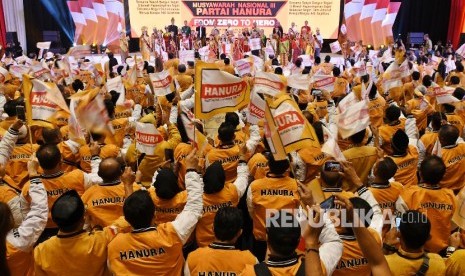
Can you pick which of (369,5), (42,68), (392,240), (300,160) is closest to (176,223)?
(392,240)

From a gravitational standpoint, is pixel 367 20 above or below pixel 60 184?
above

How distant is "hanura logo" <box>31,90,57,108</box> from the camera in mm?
4730

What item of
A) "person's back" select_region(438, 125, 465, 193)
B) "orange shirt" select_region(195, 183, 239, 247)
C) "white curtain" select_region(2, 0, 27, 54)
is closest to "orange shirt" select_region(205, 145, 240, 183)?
"orange shirt" select_region(195, 183, 239, 247)

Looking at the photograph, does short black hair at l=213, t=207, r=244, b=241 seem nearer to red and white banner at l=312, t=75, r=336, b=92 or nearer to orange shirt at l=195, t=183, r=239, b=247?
orange shirt at l=195, t=183, r=239, b=247

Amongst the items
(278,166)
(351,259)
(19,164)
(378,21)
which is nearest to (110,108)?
(19,164)

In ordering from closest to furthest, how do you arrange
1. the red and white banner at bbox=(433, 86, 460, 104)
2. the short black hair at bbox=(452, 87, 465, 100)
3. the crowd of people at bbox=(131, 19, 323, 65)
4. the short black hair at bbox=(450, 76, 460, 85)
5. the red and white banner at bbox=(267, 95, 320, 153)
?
the red and white banner at bbox=(267, 95, 320, 153)
the red and white banner at bbox=(433, 86, 460, 104)
the short black hair at bbox=(452, 87, 465, 100)
the short black hair at bbox=(450, 76, 460, 85)
the crowd of people at bbox=(131, 19, 323, 65)

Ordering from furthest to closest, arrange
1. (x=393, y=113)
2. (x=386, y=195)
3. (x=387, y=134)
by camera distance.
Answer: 1. (x=393, y=113)
2. (x=387, y=134)
3. (x=386, y=195)

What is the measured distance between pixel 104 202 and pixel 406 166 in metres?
2.94

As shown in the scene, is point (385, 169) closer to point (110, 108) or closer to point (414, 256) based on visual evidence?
point (414, 256)

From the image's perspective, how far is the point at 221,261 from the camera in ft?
9.29

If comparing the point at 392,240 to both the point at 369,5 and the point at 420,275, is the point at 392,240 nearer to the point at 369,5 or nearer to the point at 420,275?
the point at 420,275

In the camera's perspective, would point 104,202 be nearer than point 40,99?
Yes

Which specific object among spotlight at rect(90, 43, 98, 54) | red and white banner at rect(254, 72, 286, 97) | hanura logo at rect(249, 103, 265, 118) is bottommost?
spotlight at rect(90, 43, 98, 54)

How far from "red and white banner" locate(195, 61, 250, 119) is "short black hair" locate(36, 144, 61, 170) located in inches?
47.5
